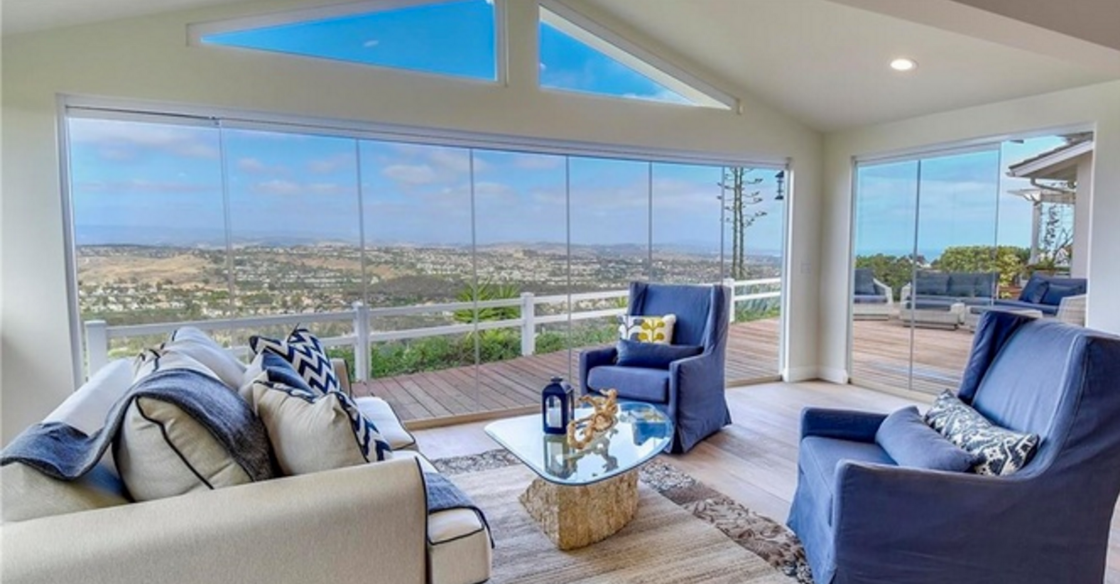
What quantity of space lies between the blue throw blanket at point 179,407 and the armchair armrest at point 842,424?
216 centimetres

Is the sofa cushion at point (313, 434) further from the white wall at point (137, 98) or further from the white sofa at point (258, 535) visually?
the white wall at point (137, 98)

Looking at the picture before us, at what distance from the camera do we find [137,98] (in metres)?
3.39

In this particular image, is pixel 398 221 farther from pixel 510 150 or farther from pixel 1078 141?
pixel 1078 141

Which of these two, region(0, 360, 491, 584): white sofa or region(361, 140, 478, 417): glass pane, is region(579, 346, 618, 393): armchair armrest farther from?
region(0, 360, 491, 584): white sofa

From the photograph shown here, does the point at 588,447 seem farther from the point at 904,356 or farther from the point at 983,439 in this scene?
the point at 904,356

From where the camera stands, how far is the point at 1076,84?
4000 millimetres

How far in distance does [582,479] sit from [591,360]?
185 centimetres

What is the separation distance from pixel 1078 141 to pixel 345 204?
16.7ft

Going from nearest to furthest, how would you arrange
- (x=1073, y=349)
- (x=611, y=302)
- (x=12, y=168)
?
1. (x=1073, y=349)
2. (x=12, y=168)
3. (x=611, y=302)

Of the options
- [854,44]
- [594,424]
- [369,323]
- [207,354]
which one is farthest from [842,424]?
[369,323]

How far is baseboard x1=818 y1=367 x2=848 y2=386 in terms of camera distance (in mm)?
5676

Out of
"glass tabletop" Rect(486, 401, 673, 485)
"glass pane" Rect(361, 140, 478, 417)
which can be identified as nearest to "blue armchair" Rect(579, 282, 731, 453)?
"glass tabletop" Rect(486, 401, 673, 485)

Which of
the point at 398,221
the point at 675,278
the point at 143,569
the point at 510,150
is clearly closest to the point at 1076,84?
the point at 675,278

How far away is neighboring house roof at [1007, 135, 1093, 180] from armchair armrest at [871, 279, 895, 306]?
1.29m
